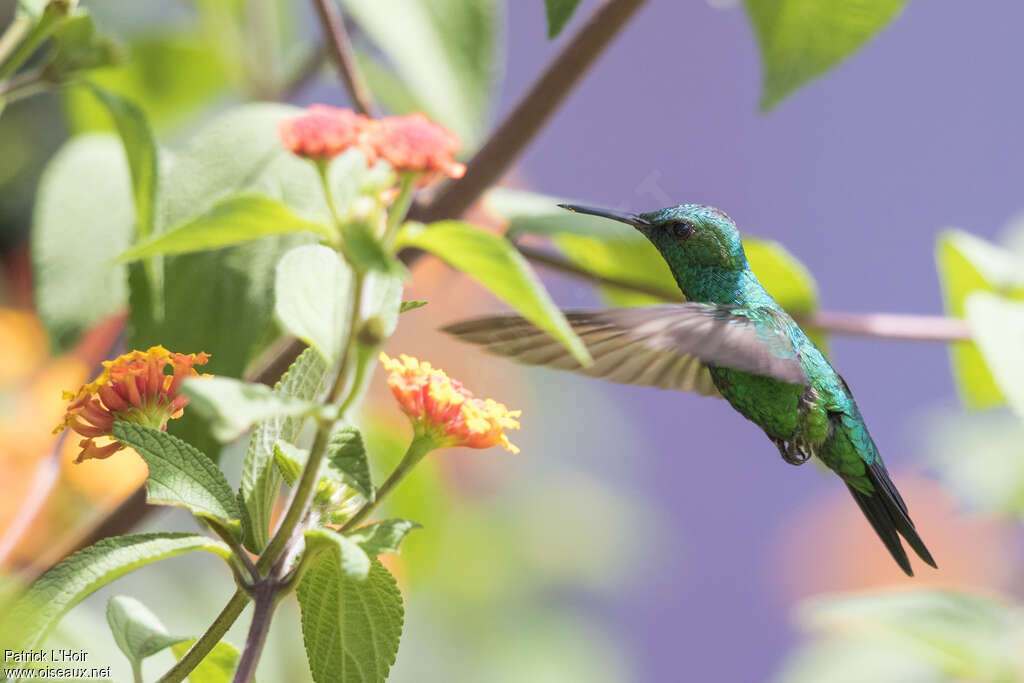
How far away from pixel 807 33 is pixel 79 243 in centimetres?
35

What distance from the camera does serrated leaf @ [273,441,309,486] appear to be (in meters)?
0.29

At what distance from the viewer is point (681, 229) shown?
0.53 m

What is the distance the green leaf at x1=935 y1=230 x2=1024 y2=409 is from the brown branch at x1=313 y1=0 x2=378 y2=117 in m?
0.35

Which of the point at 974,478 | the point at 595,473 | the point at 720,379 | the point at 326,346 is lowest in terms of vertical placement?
the point at 595,473

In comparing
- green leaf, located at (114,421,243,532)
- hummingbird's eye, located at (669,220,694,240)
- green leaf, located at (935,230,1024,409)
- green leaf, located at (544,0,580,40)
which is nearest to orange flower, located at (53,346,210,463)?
green leaf, located at (114,421,243,532)

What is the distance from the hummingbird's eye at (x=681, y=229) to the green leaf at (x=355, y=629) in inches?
11.1

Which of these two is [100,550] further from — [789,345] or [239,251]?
[789,345]

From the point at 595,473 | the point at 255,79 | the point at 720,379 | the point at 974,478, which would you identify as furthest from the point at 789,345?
the point at 595,473

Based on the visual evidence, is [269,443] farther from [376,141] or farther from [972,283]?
[972,283]

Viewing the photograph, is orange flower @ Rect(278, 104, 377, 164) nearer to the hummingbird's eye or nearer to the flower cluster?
the flower cluster

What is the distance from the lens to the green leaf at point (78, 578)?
24cm

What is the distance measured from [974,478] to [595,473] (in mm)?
692

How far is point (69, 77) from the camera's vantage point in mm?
415

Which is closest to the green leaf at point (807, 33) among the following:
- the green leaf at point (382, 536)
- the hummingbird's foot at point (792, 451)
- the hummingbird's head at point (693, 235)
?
the hummingbird's head at point (693, 235)
